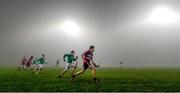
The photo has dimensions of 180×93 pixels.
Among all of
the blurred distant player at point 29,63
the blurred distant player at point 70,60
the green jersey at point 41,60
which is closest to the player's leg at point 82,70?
the blurred distant player at point 70,60

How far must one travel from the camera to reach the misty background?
7.21 meters

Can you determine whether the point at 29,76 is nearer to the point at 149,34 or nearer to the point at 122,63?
the point at 122,63

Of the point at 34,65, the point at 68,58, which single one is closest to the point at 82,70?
the point at 68,58

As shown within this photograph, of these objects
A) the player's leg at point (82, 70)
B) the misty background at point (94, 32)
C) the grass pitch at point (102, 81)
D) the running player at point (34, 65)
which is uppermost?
the misty background at point (94, 32)

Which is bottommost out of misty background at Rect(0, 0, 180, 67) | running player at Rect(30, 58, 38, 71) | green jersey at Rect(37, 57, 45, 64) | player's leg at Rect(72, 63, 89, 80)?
player's leg at Rect(72, 63, 89, 80)

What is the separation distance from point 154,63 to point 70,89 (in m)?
1.58

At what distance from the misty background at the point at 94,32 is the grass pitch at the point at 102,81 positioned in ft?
0.45

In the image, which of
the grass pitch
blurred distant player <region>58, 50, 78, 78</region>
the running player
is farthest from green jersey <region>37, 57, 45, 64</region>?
blurred distant player <region>58, 50, 78, 78</region>

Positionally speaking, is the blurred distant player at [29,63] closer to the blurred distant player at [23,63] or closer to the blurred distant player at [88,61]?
the blurred distant player at [23,63]

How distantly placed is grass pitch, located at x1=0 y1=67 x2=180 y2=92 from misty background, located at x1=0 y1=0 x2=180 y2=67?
136 millimetres

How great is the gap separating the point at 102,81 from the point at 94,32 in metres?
0.91

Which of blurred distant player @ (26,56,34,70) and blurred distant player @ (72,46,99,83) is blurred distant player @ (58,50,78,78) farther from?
blurred distant player @ (26,56,34,70)

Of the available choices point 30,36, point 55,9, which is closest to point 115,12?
point 55,9

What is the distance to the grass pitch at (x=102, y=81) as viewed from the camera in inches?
277
